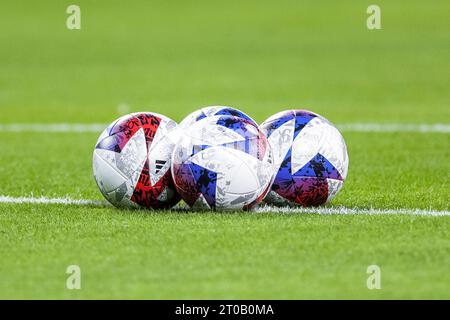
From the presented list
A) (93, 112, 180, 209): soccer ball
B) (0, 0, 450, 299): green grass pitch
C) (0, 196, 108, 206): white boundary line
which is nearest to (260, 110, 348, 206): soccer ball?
(0, 0, 450, 299): green grass pitch

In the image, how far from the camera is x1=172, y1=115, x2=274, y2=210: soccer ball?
9344mm

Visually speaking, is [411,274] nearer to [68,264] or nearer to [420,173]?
[68,264]

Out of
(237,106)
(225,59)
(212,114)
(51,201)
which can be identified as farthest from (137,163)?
(225,59)

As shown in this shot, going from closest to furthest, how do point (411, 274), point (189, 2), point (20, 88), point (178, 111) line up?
point (411, 274) < point (178, 111) < point (20, 88) < point (189, 2)

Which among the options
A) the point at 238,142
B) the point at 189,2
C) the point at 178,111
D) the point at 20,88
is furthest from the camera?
the point at 189,2

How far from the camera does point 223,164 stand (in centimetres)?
934

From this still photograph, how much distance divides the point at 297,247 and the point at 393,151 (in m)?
6.84

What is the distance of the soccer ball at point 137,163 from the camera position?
9703 mm

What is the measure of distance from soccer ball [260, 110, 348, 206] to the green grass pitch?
1.19 ft

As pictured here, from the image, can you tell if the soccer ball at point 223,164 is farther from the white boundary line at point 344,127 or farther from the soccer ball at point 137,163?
the white boundary line at point 344,127

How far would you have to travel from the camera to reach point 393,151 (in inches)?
587

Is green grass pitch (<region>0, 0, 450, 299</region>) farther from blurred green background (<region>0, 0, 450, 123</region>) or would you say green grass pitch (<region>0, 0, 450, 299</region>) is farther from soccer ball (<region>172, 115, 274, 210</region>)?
soccer ball (<region>172, 115, 274, 210</region>)

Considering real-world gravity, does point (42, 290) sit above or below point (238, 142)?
below

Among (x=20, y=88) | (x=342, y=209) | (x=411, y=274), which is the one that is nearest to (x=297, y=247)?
(x=411, y=274)
